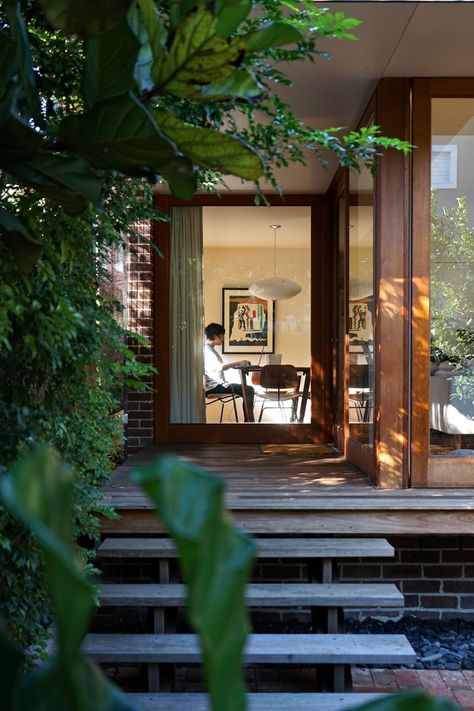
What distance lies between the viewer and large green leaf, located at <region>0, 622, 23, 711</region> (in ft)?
1.07

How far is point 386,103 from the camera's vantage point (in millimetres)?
4516

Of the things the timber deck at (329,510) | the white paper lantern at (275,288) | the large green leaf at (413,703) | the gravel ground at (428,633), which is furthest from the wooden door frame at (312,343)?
the large green leaf at (413,703)

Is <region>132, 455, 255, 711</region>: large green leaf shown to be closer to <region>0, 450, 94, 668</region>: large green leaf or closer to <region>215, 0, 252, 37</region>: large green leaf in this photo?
<region>0, 450, 94, 668</region>: large green leaf

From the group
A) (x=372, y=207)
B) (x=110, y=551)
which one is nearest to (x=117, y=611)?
(x=110, y=551)

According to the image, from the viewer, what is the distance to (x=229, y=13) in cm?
91

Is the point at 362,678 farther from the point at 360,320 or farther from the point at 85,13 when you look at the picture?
the point at 85,13

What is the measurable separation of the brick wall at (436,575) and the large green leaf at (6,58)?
385 centimetres

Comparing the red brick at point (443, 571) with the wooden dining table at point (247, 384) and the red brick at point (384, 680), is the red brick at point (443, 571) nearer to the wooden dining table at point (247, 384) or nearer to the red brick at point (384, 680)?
the red brick at point (384, 680)

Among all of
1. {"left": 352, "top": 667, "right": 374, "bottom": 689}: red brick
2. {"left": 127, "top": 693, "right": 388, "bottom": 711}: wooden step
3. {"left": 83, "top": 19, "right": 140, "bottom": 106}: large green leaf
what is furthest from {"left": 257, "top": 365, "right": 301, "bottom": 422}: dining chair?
{"left": 83, "top": 19, "right": 140, "bottom": 106}: large green leaf

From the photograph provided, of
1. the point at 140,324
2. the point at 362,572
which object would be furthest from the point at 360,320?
the point at 140,324

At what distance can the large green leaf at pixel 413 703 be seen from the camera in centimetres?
35

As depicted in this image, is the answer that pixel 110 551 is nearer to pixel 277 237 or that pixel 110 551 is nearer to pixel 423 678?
pixel 423 678

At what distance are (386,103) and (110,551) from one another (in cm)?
278

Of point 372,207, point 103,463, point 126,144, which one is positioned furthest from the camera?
point 372,207
